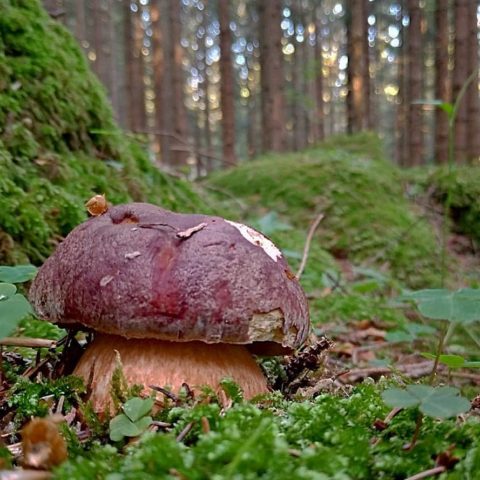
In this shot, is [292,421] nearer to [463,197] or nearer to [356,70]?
[463,197]

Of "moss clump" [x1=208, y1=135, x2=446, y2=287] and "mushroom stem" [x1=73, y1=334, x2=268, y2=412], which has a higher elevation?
"mushroom stem" [x1=73, y1=334, x2=268, y2=412]

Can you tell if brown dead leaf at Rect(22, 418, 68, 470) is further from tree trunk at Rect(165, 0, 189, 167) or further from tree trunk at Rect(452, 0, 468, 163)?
tree trunk at Rect(165, 0, 189, 167)

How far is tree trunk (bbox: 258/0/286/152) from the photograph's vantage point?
15.7 m

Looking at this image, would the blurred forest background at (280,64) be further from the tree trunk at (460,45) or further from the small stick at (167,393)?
the small stick at (167,393)

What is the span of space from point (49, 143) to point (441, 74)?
44.6ft

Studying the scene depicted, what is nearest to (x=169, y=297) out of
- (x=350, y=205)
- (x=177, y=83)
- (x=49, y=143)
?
(x=49, y=143)

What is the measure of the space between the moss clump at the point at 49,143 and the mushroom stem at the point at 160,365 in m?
1.27

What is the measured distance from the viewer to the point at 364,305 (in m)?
4.74

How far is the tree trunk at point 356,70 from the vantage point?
15016 millimetres

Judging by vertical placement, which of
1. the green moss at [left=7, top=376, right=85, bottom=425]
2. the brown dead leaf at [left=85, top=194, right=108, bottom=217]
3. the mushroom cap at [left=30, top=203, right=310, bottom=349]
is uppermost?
the brown dead leaf at [left=85, top=194, right=108, bottom=217]

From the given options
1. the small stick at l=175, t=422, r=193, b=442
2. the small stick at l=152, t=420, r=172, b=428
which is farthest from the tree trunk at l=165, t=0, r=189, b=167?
the small stick at l=175, t=422, r=193, b=442

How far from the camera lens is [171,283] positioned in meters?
1.64

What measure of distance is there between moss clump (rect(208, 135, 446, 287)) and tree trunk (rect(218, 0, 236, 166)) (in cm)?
561


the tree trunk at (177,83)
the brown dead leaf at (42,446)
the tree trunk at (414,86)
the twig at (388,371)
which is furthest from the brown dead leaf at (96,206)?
the tree trunk at (414,86)
